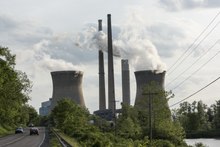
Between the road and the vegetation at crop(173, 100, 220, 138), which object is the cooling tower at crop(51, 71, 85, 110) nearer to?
the vegetation at crop(173, 100, 220, 138)

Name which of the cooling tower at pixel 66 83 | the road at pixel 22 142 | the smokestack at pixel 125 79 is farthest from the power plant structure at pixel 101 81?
the road at pixel 22 142

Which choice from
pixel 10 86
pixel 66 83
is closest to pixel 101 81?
pixel 66 83

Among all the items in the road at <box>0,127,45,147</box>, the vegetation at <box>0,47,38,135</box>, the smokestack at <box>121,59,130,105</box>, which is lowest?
the road at <box>0,127,45,147</box>

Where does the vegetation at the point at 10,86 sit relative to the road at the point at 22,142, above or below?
above

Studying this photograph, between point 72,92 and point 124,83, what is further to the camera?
point 124,83

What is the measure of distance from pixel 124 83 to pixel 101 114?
48.9 ft

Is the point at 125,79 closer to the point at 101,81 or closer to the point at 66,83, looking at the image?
the point at 101,81

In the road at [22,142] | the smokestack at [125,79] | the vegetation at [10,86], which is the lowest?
the road at [22,142]

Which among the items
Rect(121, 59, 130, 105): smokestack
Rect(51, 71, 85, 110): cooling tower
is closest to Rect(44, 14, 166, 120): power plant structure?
Rect(51, 71, 85, 110): cooling tower

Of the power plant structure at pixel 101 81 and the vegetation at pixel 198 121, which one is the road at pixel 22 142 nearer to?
the power plant structure at pixel 101 81

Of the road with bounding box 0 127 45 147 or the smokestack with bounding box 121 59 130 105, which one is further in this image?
the smokestack with bounding box 121 59 130 105

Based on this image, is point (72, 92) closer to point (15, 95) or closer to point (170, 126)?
point (15, 95)

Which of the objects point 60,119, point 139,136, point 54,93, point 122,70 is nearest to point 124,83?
point 122,70

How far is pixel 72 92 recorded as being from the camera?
4665 inches
